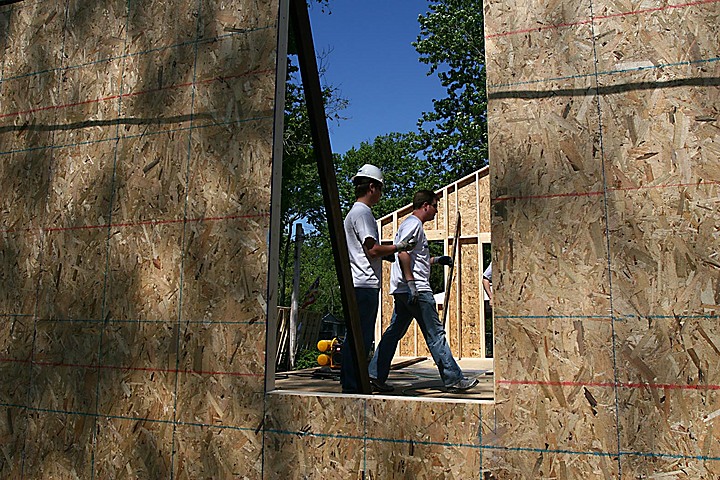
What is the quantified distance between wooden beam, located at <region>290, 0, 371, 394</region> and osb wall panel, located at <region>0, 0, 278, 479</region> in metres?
0.21

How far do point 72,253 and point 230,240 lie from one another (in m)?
Result: 1.15

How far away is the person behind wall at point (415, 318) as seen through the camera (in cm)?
456

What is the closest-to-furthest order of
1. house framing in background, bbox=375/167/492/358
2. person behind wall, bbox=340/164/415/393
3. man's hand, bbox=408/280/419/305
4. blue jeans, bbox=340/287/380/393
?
blue jeans, bbox=340/287/380/393 → person behind wall, bbox=340/164/415/393 → man's hand, bbox=408/280/419/305 → house framing in background, bbox=375/167/492/358

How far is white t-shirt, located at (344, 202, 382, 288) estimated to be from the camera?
4262mm

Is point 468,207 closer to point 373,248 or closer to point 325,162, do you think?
point 373,248

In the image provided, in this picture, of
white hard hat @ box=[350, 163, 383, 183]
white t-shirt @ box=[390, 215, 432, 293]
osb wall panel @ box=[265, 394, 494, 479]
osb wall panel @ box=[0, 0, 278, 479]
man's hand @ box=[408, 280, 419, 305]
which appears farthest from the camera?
white t-shirt @ box=[390, 215, 432, 293]

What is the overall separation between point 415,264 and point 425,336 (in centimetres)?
60

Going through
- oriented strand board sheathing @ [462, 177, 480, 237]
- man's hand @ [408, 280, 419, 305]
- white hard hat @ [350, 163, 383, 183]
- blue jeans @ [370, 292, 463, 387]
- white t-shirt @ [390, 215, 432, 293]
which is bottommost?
blue jeans @ [370, 292, 463, 387]

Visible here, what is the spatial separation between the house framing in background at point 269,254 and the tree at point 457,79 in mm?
19387

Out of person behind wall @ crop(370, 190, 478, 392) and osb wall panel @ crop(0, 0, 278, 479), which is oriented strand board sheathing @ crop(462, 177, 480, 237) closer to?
person behind wall @ crop(370, 190, 478, 392)

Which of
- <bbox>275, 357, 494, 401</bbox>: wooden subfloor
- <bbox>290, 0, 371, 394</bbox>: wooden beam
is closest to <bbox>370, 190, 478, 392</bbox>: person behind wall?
<bbox>275, 357, 494, 401</bbox>: wooden subfloor

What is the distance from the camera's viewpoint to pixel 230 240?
10.4ft

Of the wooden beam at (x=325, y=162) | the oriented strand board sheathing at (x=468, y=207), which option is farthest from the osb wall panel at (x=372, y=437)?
the oriented strand board sheathing at (x=468, y=207)

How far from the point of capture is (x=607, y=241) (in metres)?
2.47
